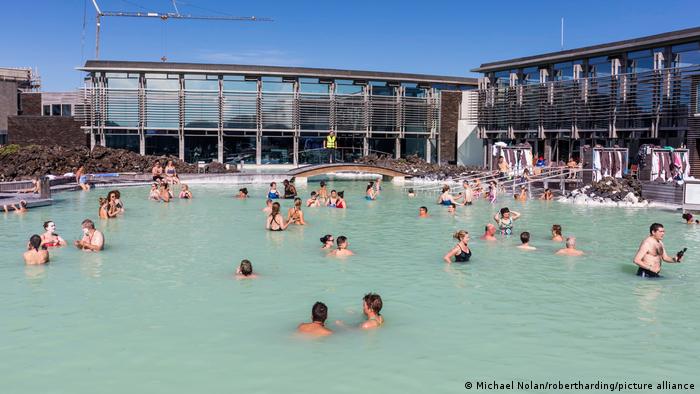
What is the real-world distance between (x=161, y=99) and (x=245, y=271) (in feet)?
128

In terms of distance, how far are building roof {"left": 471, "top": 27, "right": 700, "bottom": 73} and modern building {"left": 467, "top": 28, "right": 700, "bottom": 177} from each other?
0.16 ft

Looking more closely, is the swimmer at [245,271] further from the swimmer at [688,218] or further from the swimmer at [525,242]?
the swimmer at [688,218]

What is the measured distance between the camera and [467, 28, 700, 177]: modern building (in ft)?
114

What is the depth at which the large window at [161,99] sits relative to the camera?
4972 centimetres

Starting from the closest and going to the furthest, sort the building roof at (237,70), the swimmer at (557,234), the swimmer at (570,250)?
the swimmer at (570,250)
the swimmer at (557,234)
the building roof at (237,70)

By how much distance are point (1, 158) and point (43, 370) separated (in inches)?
1266

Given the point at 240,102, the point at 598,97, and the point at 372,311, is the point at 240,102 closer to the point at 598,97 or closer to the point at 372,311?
the point at 598,97

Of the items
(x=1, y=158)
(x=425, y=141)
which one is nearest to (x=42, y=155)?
(x=1, y=158)

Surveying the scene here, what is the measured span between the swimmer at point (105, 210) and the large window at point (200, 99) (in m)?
28.7

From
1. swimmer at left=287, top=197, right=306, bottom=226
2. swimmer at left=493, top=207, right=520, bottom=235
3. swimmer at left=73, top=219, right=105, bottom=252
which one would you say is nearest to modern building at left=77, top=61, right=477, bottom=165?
swimmer at left=287, top=197, right=306, bottom=226

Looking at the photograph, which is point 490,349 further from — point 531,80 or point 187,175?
point 531,80

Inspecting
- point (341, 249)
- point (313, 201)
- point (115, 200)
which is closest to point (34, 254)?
point (341, 249)

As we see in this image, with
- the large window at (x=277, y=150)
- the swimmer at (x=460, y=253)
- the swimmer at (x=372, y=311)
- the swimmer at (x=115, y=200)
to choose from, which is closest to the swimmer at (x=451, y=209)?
the swimmer at (x=460, y=253)

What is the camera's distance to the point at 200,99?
50.2 metres
